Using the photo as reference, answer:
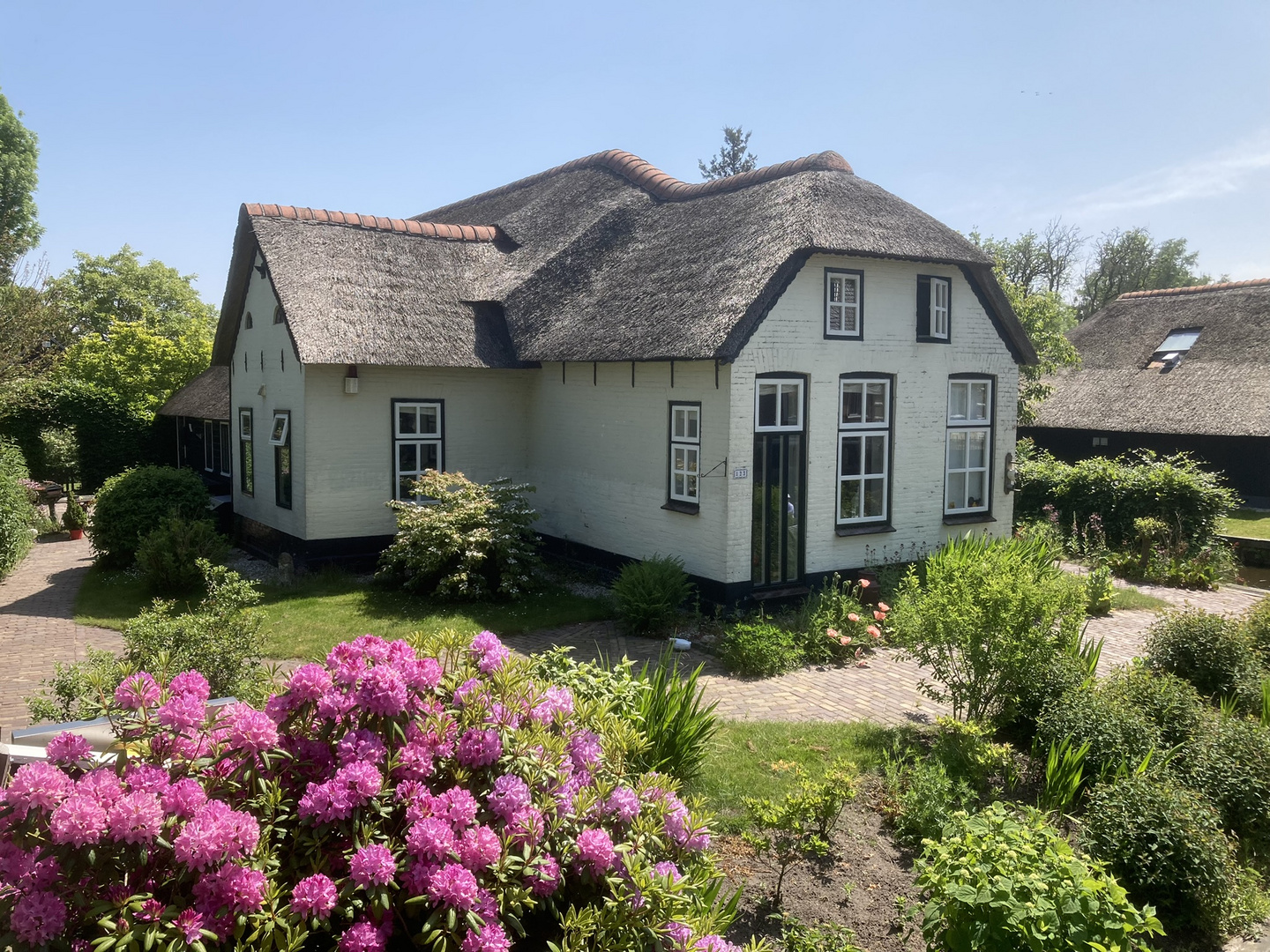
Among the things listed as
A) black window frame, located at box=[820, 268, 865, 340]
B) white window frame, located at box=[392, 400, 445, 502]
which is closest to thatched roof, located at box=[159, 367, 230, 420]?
white window frame, located at box=[392, 400, 445, 502]

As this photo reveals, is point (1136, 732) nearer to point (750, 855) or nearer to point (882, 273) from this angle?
→ point (750, 855)

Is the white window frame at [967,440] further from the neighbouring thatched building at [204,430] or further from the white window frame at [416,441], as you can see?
the neighbouring thatched building at [204,430]

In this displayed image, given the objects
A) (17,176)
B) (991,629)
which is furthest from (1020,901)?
(17,176)

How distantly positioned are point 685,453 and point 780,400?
59.9 inches

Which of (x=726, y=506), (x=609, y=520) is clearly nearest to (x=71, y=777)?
(x=726, y=506)

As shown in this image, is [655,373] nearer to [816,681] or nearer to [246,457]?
[816,681]

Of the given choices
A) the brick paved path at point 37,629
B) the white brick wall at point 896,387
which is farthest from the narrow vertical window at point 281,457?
the white brick wall at point 896,387

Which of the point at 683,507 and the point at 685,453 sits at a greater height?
the point at 685,453

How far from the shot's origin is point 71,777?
10.6 ft

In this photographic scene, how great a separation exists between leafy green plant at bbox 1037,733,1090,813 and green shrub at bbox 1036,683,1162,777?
151 mm

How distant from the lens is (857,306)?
13.1m

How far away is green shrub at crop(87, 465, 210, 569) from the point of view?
1515cm

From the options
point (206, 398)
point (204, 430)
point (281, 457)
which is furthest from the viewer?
point (204, 430)

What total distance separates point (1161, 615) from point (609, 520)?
771 cm
